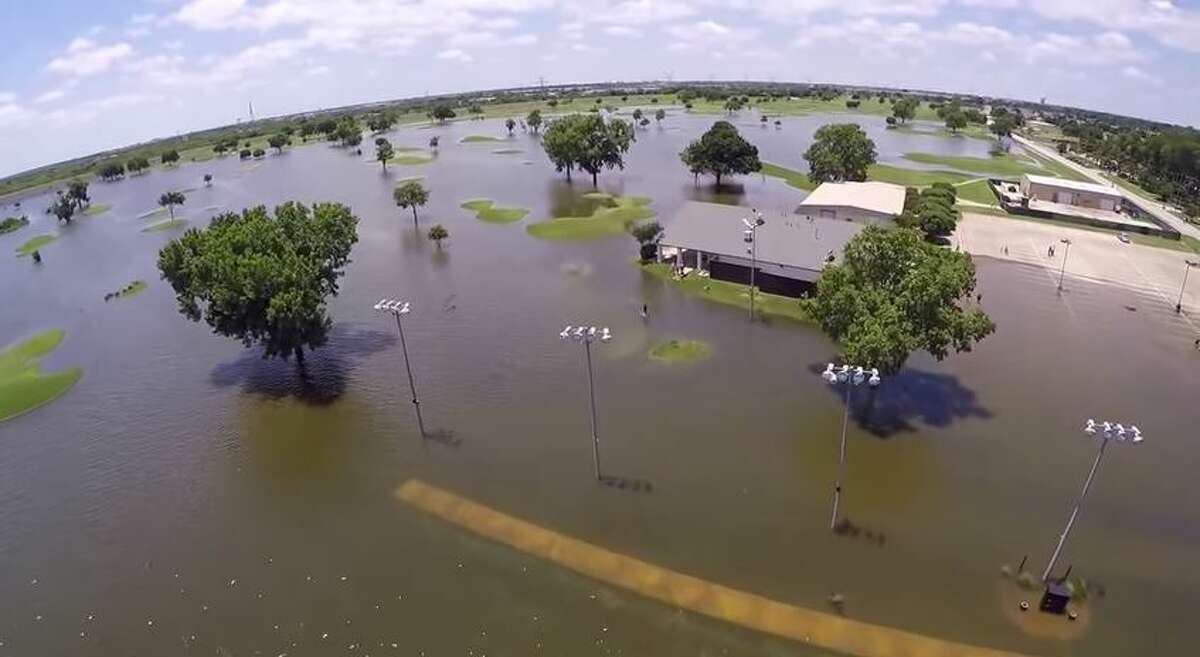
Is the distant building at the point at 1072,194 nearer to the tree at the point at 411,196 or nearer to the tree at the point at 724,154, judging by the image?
the tree at the point at 724,154

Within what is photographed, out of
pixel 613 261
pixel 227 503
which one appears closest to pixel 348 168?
pixel 613 261

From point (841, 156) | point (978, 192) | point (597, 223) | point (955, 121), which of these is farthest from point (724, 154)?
point (955, 121)

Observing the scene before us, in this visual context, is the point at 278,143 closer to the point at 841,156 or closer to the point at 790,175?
the point at 790,175

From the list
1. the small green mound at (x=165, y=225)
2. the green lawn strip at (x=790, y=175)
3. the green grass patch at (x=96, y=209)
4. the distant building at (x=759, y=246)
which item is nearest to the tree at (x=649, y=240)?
the distant building at (x=759, y=246)

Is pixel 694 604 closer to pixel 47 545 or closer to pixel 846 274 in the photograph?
pixel 846 274

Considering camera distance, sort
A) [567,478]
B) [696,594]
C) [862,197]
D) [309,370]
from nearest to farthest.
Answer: [696,594]
[567,478]
[309,370]
[862,197]

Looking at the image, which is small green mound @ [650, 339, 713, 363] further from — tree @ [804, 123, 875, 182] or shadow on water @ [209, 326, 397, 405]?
tree @ [804, 123, 875, 182]

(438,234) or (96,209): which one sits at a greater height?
(96,209)

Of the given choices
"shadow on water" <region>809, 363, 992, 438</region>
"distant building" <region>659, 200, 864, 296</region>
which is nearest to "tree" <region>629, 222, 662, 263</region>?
"distant building" <region>659, 200, 864, 296</region>
